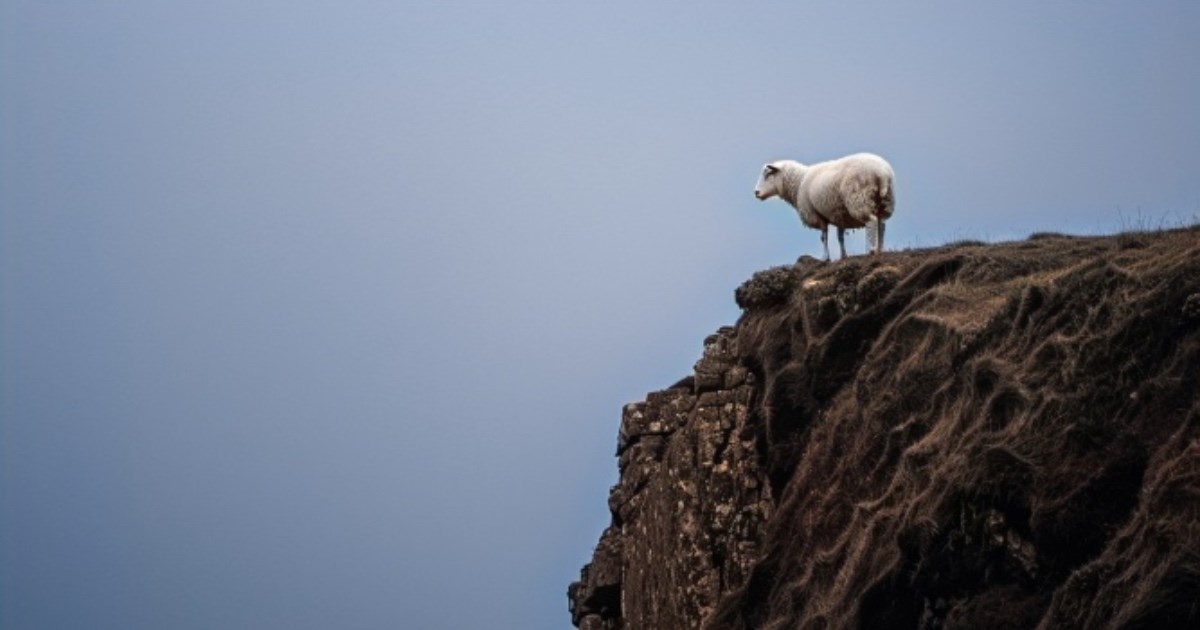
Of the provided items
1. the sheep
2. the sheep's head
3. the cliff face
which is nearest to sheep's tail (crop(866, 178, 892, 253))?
the sheep

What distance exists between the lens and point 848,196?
37.8 meters

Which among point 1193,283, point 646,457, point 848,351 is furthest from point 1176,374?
point 646,457

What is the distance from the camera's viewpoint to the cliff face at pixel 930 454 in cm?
2508

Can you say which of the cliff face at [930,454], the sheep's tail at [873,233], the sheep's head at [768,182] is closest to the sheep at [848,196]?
the sheep's tail at [873,233]

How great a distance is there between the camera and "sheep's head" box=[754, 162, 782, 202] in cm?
4412

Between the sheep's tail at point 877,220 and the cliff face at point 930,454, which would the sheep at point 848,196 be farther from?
the cliff face at point 930,454

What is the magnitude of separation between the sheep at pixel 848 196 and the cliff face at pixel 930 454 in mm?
1528

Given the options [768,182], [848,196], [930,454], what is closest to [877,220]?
[848,196]

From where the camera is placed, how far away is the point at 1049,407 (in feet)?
88.4

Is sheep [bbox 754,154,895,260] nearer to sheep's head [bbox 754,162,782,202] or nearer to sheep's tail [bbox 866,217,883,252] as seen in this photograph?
sheep's tail [bbox 866,217,883,252]

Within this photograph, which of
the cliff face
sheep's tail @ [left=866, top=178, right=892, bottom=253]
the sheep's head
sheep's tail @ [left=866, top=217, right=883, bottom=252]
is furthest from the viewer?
the sheep's head

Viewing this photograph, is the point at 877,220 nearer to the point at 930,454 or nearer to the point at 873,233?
the point at 873,233

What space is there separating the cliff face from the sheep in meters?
1.53

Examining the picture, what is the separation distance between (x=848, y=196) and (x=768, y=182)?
6898mm
